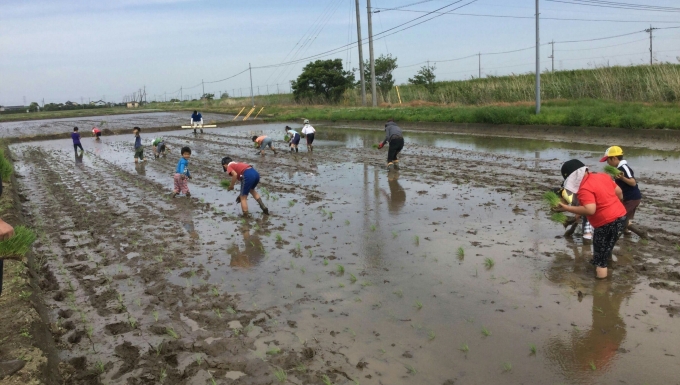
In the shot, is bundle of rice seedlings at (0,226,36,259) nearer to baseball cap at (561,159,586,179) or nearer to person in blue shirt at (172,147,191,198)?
baseball cap at (561,159,586,179)

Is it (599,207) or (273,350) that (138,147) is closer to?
(273,350)

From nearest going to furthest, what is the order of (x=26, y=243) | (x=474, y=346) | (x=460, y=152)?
(x=26, y=243) < (x=474, y=346) < (x=460, y=152)

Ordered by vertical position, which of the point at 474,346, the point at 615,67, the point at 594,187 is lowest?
the point at 474,346

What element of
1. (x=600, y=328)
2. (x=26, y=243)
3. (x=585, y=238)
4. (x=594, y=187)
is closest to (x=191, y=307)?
(x=26, y=243)

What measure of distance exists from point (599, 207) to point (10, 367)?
560 centimetres

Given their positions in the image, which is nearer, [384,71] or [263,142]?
[263,142]

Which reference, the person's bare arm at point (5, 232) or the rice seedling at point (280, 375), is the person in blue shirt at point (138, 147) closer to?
the rice seedling at point (280, 375)

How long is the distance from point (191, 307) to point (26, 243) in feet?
7.98

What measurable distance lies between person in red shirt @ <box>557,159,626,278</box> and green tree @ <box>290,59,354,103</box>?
1728 inches

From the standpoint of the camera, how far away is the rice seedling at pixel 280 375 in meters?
4.23

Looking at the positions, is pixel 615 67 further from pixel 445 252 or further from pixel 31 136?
pixel 31 136

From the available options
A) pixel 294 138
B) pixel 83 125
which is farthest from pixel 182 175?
→ pixel 83 125

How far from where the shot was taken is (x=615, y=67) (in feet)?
91.6

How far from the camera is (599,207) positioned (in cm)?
591
